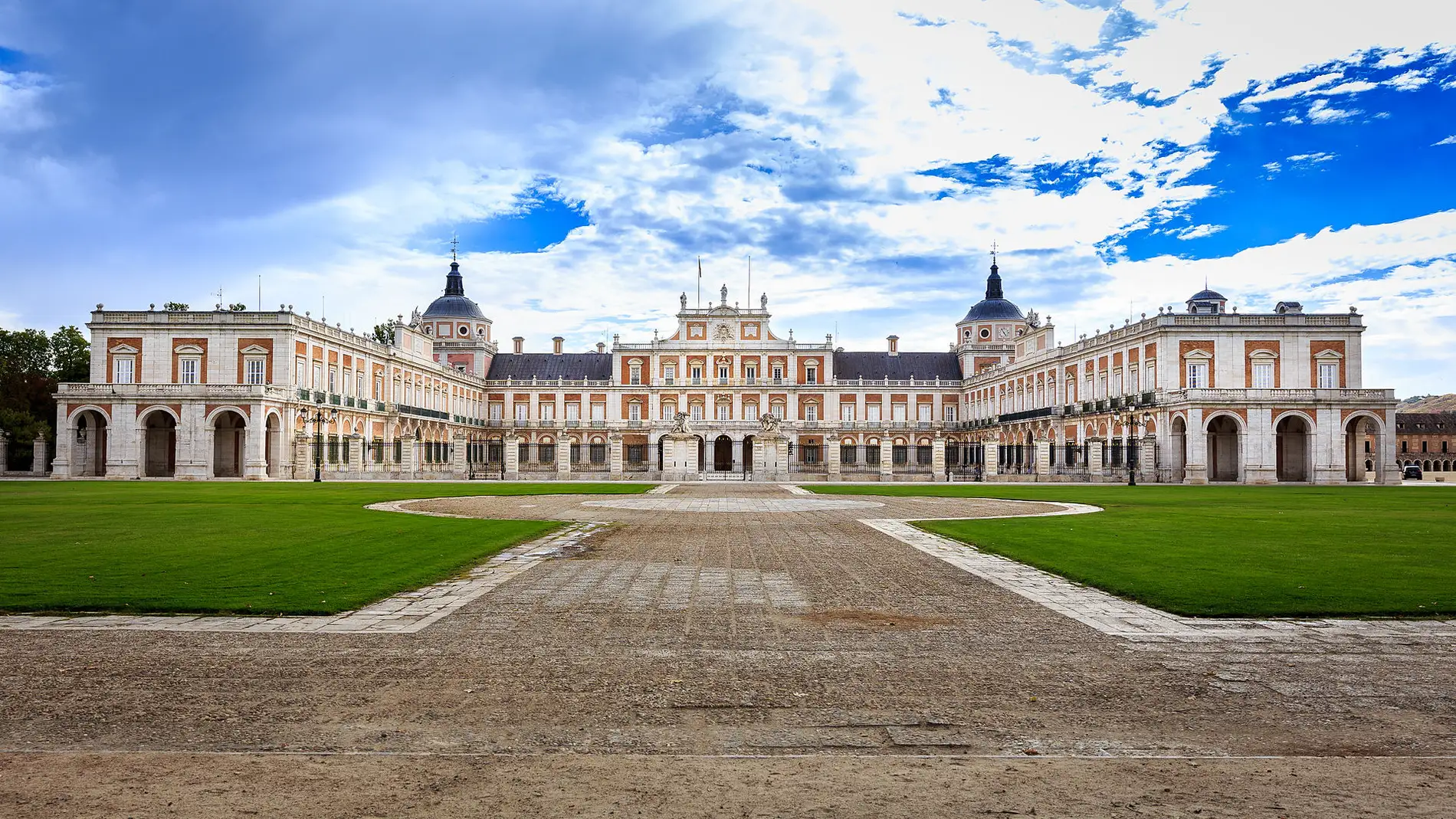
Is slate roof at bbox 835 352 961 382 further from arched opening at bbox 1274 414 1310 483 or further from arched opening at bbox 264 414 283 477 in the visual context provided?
arched opening at bbox 264 414 283 477

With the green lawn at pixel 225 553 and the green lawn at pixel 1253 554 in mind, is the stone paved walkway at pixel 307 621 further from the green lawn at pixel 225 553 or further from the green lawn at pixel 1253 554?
the green lawn at pixel 1253 554

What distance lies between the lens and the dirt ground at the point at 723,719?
4.52 meters

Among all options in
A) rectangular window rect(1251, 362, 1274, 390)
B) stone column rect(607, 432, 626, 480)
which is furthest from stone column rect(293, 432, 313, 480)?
rectangular window rect(1251, 362, 1274, 390)

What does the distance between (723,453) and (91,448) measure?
44653 millimetres

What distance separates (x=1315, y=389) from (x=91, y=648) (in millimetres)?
54097

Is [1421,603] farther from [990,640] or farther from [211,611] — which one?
[211,611]

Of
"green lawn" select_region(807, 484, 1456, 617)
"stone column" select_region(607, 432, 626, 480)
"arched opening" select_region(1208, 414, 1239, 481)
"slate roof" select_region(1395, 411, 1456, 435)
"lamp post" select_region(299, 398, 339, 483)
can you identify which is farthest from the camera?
"slate roof" select_region(1395, 411, 1456, 435)

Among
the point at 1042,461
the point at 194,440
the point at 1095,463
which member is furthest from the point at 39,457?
the point at 1095,463

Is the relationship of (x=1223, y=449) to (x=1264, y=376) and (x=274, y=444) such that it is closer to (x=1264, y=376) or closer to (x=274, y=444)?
(x=1264, y=376)

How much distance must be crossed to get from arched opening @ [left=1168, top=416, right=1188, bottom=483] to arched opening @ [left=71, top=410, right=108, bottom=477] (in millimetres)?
53392

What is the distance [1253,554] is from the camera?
13102mm

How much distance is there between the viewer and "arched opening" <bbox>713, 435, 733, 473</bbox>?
80562mm

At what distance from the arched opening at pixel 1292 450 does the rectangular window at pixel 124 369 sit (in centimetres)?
5812

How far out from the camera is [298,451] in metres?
49.1
